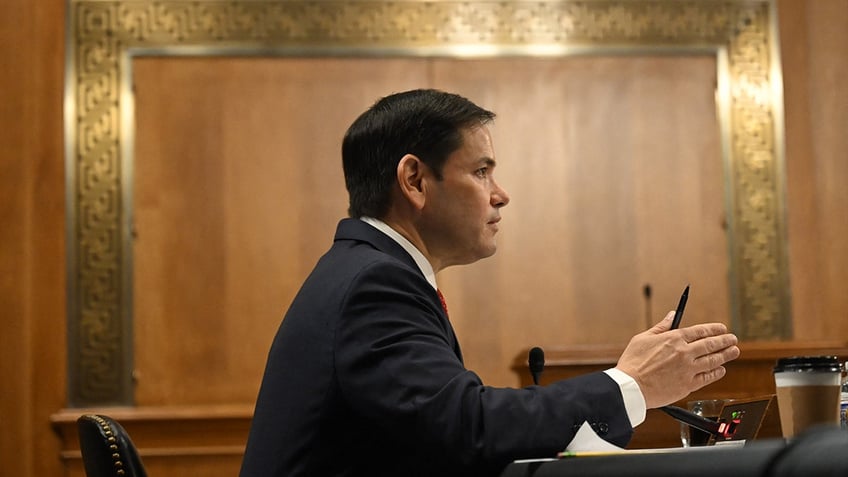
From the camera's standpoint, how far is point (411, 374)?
166 cm

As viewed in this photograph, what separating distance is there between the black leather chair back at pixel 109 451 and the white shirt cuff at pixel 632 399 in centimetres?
93

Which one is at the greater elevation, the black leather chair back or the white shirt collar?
the white shirt collar

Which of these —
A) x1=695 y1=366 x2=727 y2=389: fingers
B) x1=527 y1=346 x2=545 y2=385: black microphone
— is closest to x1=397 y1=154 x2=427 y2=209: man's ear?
x1=527 y1=346 x2=545 y2=385: black microphone

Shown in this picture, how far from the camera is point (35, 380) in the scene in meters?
5.43

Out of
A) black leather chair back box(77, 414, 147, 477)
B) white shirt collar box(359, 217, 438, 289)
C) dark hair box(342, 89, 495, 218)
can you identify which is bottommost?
black leather chair back box(77, 414, 147, 477)

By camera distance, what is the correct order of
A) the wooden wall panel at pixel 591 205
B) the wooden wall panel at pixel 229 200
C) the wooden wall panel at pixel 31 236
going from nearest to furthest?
the wooden wall panel at pixel 31 236, the wooden wall panel at pixel 229 200, the wooden wall panel at pixel 591 205

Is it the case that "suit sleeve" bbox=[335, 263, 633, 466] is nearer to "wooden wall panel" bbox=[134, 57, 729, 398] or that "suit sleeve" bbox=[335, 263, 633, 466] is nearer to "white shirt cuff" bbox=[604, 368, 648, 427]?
"white shirt cuff" bbox=[604, 368, 648, 427]

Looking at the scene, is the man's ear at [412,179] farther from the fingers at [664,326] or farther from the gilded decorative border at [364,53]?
the gilded decorative border at [364,53]

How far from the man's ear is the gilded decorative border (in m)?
3.69

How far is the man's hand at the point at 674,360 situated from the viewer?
5.72 ft

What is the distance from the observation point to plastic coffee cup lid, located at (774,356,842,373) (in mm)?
1647

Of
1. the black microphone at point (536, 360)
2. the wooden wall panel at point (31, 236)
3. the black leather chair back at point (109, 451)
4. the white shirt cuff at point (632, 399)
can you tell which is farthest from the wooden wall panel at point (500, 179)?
the white shirt cuff at point (632, 399)

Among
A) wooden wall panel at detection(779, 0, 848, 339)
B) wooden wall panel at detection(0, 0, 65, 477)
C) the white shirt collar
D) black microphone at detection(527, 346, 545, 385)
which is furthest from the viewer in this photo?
wooden wall panel at detection(779, 0, 848, 339)

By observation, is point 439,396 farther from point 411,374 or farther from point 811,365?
point 811,365
